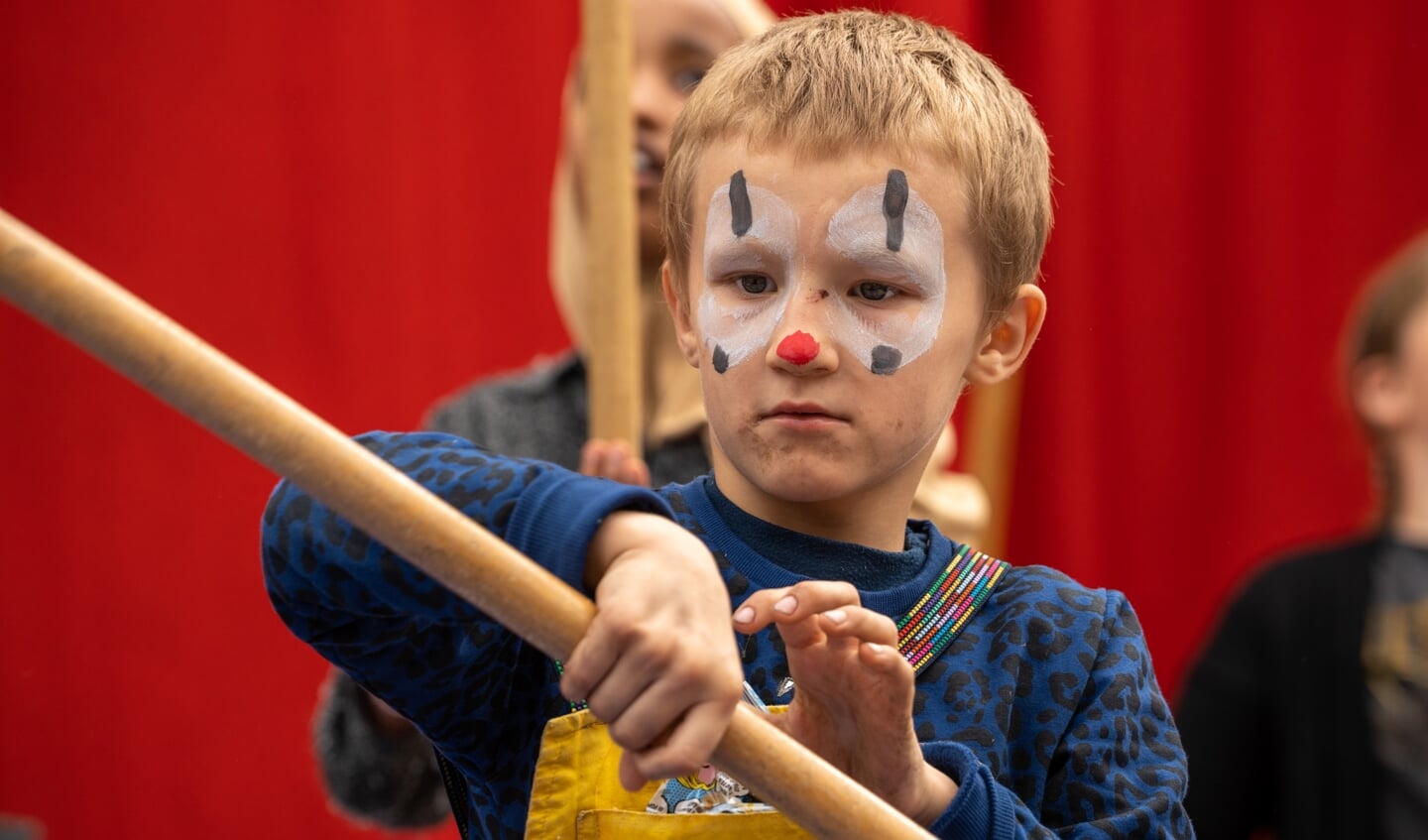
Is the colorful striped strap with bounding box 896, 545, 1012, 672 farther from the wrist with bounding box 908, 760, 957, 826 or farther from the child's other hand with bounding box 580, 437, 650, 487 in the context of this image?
the child's other hand with bounding box 580, 437, 650, 487

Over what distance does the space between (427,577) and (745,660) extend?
0.56 ft

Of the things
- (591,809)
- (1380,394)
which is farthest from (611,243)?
(1380,394)

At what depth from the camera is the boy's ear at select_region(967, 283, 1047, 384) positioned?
86 centimetres

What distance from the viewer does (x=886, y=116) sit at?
2.57 feet

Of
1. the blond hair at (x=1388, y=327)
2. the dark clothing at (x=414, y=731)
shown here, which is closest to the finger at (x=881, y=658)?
the dark clothing at (x=414, y=731)

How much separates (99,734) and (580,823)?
1.50 m

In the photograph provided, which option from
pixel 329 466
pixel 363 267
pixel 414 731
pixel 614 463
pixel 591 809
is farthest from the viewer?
pixel 363 267

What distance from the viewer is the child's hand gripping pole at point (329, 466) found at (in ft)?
1.93

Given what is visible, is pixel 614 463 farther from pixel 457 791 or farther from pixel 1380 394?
pixel 1380 394

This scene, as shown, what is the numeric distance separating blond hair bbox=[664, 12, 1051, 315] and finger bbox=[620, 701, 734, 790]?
27 cm

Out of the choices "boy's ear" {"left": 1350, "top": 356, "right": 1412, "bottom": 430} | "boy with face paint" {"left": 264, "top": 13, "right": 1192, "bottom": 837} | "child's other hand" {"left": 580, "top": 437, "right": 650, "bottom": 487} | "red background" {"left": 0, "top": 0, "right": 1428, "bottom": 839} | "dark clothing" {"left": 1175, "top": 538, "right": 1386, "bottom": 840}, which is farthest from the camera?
"red background" {"left": 0, "top": 0, "right": 1428, "bottom": 839}

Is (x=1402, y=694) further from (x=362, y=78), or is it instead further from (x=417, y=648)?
(x=362, y=78)

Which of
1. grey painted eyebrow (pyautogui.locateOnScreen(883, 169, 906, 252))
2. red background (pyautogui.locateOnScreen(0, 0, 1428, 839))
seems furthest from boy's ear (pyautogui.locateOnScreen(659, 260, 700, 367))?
red background (pyautogui.locateOnScreen(0, 0, 1428, 839))

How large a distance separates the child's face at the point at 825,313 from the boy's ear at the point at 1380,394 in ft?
3.43
